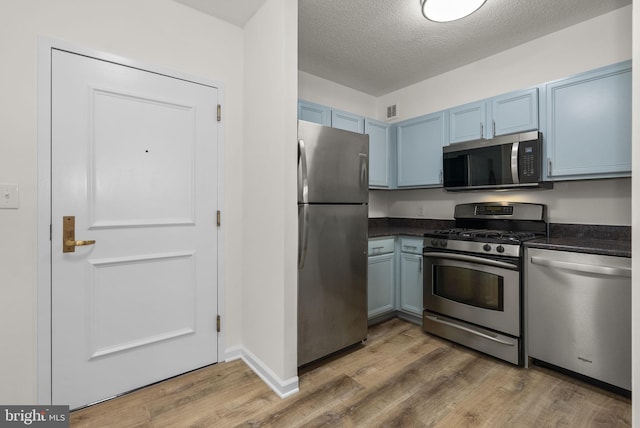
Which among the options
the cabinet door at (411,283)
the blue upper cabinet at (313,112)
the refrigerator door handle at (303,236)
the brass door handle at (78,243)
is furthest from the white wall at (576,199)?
the brass door handle at (78,243)

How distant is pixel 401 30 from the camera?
253 centimetres

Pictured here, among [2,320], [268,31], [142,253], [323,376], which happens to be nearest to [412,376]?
[323,376]

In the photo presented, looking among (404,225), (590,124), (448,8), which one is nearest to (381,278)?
(404,225)

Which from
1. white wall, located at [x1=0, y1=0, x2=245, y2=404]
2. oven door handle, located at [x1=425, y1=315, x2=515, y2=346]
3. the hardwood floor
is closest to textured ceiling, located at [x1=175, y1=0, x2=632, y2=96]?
white wall, located at [x1=0, y1=0, x2=245, y2=404]

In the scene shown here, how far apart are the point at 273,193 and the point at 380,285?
165cm

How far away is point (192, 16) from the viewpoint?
2148 millimetres

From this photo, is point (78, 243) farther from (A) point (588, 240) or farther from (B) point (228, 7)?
(A) point (588, 240)

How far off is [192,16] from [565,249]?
10.0 feet

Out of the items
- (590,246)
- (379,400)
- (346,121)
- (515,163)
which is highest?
(346,121)

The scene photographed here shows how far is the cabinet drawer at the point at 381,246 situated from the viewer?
117 inches

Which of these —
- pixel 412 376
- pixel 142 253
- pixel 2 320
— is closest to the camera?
pixel 2 320

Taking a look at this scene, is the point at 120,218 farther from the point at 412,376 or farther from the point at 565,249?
the point at 565,249

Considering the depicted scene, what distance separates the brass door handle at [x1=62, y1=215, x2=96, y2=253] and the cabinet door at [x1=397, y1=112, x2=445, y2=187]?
295 centimetres

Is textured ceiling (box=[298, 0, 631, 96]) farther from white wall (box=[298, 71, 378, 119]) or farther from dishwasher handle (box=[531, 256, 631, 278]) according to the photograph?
dishwasher handle (box=[531, 256, 631, 278])
